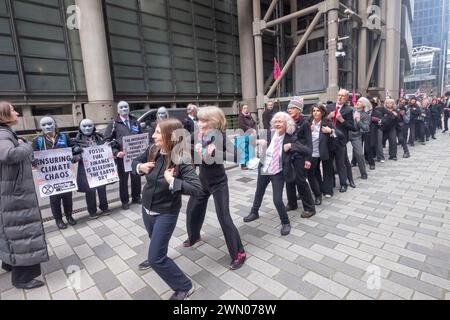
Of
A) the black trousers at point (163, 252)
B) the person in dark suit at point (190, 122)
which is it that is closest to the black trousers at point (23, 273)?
the black trousers at point (163, 252)

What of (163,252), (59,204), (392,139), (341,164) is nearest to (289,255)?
(163,252)

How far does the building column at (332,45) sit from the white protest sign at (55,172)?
18510mm

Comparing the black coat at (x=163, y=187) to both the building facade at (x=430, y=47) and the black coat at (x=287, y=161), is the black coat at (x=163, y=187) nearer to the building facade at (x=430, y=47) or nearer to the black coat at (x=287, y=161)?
the black coat at (x=287, y=161)

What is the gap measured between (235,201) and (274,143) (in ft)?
6.56

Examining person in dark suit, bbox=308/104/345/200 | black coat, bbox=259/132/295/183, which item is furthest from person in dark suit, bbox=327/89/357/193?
black coat, bbox=259/132/295/183

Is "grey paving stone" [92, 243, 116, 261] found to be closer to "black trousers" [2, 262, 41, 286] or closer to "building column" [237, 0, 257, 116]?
"black trousers" [2, 262, 41, 286]

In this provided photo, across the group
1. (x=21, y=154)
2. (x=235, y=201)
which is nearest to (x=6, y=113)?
(x=21, y=154)

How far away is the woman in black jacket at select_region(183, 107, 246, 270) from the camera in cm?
289

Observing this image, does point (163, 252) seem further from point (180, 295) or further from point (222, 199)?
point (222, 199)

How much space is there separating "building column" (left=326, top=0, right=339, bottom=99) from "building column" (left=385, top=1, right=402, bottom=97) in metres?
10.7

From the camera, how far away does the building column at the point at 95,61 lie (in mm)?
13430

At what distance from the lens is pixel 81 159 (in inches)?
188

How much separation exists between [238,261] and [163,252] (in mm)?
1057

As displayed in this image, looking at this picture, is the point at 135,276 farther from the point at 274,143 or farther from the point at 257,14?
the point at 257,14
